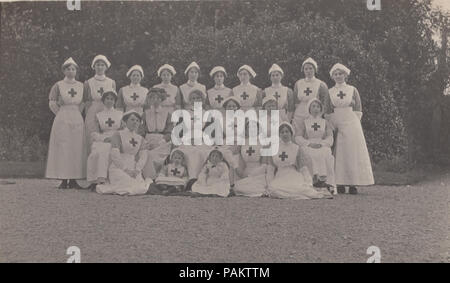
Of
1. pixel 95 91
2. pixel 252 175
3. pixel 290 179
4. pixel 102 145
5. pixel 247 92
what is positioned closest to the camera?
pixel 290 179

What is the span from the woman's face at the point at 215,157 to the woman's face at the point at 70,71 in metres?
2.08

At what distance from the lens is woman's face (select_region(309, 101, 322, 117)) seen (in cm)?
757

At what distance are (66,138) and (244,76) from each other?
2.41 metres

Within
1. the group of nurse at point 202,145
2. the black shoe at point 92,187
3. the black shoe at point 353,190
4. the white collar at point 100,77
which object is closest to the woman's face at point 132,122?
the group of nurse at point 202,145

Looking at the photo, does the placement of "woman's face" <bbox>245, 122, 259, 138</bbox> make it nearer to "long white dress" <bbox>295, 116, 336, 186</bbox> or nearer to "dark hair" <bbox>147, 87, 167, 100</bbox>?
"long white dress" <bbox>295, 116, 336, 186</bbox>

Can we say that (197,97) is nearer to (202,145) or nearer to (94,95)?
(202,145)

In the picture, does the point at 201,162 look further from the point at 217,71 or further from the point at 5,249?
the point at 5,249

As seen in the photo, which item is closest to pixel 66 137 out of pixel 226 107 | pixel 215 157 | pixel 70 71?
pixel 70 71

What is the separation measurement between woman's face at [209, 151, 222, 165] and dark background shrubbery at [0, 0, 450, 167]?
3.48ft

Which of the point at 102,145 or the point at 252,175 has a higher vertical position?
the point at 102,145

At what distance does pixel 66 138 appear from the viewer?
7.93 metres

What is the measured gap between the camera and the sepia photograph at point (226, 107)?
721 centimetres

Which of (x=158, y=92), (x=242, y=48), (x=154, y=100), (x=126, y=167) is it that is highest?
(x=242, y=48)

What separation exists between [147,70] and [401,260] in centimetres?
399
